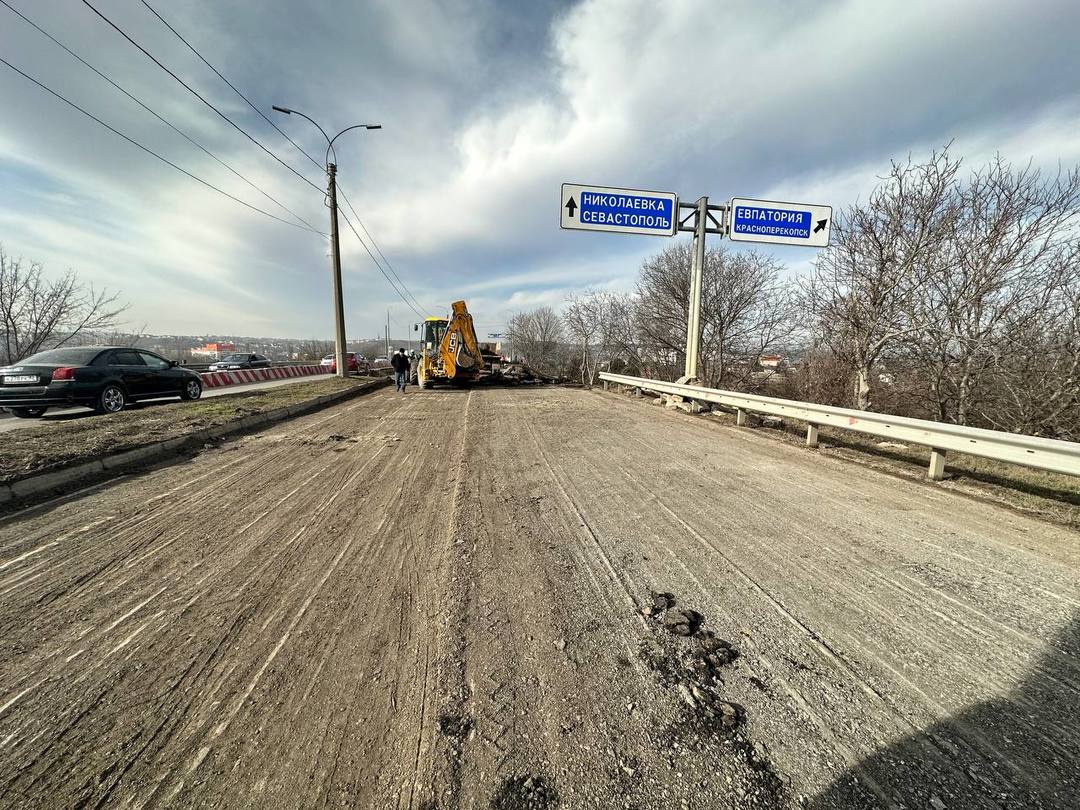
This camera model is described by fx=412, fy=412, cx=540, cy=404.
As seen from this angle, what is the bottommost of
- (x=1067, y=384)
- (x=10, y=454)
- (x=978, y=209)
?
(x=10, y=454)

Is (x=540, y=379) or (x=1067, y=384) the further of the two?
(x=540, y=379)

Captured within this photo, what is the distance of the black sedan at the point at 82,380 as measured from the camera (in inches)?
307

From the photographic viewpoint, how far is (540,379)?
21.8m

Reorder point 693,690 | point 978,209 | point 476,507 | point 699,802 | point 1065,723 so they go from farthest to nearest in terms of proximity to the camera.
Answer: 1. point 978,209
2. point 476,507
3. point 693,690
4. point 1065,723
5. point 699,802

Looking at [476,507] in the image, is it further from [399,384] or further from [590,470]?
[399,384]

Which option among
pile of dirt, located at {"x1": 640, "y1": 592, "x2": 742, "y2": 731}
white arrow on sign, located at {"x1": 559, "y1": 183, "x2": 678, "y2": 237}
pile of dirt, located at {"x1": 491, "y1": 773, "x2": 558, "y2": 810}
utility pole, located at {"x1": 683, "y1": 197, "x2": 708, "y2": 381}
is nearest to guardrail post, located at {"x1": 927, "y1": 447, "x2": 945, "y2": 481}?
pile of dirt, located at {"x1": 640, "y1": 592, "x2": 742, "y2": 731}

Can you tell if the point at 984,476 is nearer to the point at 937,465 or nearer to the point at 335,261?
the point at 937,465

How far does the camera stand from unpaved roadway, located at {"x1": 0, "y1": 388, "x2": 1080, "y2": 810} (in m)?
1.45

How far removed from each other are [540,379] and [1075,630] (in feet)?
65.6

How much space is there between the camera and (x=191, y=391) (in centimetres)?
1131

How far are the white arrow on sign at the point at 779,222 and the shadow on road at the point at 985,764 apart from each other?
10738 millimetres

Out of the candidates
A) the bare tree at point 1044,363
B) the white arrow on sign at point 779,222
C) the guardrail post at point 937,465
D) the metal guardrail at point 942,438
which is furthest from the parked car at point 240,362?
the bare tree at point 1044,363

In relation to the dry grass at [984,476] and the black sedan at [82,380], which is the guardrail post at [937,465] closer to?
the dry grass at [984,476]

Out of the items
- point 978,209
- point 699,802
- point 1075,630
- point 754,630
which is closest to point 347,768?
point 699,802
